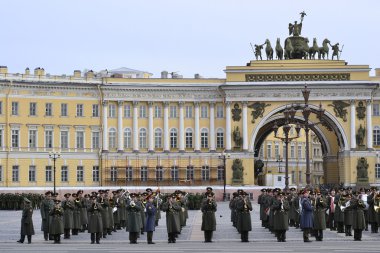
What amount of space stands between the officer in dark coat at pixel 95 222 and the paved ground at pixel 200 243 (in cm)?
41

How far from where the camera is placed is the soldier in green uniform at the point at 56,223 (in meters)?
35.5

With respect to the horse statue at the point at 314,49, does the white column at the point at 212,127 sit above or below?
below

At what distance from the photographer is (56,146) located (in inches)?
3489

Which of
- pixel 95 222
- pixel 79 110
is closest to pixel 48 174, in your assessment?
pixel 79 110

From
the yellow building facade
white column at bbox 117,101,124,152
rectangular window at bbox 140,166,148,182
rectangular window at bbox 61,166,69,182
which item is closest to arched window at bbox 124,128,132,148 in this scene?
the yellow building facade

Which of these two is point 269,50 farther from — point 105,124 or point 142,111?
point 105,124

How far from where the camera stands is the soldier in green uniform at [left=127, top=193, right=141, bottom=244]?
117ft

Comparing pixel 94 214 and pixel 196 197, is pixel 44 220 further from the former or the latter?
pixel 196 197

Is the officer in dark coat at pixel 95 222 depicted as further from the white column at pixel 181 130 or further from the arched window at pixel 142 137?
the arched window at pixel 142 137

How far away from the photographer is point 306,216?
35875 millimetres

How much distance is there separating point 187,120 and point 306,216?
5641 centimetres

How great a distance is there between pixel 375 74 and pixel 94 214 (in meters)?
61.6

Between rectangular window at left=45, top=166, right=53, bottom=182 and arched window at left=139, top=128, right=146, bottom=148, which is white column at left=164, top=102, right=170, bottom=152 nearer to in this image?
arched window at left=139, top=128, right=146, bottom=148

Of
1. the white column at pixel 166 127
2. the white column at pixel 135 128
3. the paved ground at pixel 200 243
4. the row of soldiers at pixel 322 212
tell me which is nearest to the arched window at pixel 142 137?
the white column at pixel 135 128
